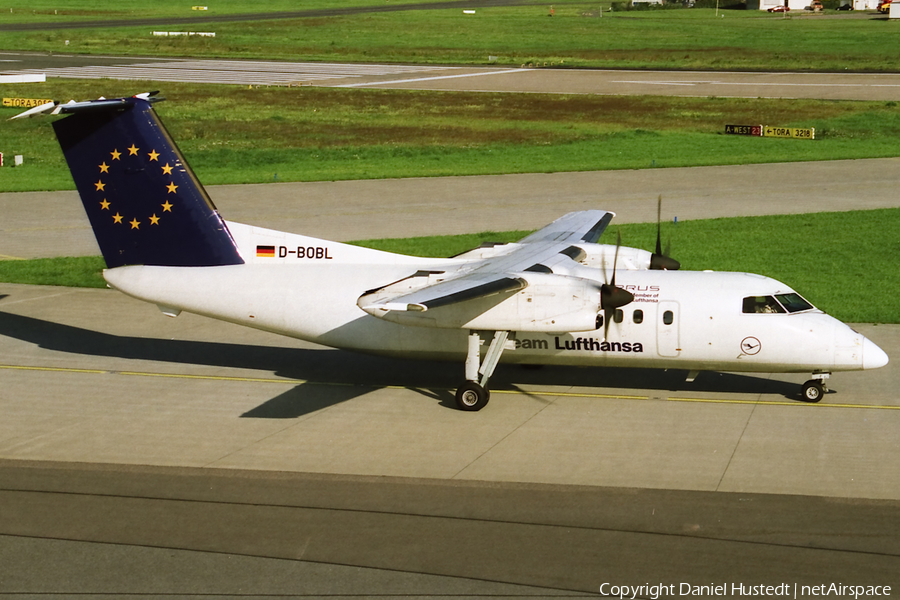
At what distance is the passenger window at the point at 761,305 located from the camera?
19953 millimetres

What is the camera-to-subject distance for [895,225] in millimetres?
35094

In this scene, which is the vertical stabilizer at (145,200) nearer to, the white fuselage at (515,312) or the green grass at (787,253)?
the white fuselage at (515,312)

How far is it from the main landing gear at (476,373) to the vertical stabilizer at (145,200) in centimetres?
561

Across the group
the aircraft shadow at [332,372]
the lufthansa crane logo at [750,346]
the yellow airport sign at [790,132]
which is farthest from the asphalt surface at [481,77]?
the lufthansa crane logo at [750,346]

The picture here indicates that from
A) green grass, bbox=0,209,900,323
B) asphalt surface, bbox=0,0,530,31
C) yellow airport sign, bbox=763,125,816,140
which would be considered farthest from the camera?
asphalt surface, bbox=0,0,530,31

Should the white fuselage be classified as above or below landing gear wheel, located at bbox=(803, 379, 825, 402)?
above

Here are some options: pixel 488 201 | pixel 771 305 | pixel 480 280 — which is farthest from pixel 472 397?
pixel 488 201

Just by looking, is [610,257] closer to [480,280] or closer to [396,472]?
[480,280]

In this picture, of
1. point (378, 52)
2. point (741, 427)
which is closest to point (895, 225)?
point (741, 427)

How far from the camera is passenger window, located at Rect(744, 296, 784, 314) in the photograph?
65.5 feet

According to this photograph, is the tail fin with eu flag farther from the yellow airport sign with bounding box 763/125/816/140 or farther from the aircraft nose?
the yellow airport sign with bounding box 763/125/816/140

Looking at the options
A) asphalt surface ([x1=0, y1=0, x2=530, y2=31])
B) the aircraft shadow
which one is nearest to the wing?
the aircraft shadow

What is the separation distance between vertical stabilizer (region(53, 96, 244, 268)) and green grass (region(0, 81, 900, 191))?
931 inches

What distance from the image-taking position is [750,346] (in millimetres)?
19953
